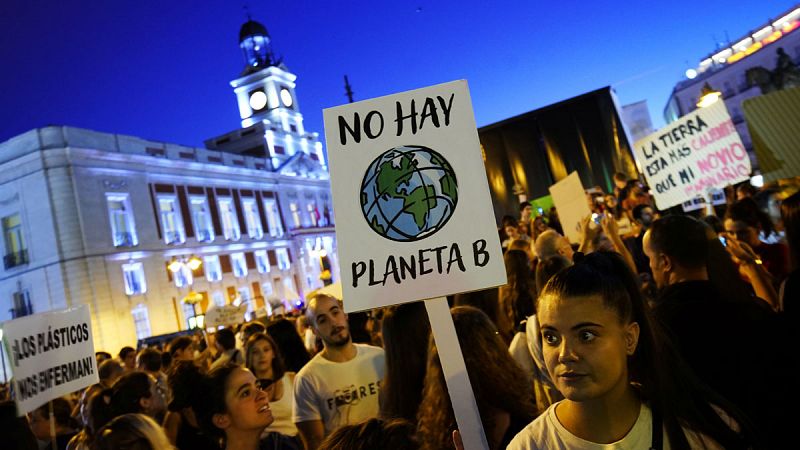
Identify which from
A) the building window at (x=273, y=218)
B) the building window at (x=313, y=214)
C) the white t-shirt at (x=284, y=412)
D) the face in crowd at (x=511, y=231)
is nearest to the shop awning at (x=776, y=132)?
the white t-shirt at (x=284, y=412)

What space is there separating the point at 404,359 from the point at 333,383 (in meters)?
0.82

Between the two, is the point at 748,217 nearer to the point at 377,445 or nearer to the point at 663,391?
the point at 663,391

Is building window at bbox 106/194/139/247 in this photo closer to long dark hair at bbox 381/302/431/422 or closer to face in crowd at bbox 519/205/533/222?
face in crowd at bbox 519/205/533/222

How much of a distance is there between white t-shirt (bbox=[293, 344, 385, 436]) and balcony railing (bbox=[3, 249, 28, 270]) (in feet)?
108

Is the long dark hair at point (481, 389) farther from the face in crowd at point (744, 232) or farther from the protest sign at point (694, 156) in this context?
the protest sign at point (694, 156)

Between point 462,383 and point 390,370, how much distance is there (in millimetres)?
989

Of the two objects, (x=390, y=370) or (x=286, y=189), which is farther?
(x=286, y=189)

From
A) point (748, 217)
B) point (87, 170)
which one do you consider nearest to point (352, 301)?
point (748, 217)

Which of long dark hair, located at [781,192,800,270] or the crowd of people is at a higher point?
long dark hair, located at [781,192,800,270]

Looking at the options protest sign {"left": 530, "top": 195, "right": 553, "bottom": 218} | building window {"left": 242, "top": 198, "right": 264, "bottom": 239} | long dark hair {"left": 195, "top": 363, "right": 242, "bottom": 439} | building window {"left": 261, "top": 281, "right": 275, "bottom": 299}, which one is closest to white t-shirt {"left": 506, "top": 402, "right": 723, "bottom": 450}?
long dark hair {"left": 195, "top": 363, "right": 242, "bottom": 439}

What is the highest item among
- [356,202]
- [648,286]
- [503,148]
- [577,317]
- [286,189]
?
[286,189]

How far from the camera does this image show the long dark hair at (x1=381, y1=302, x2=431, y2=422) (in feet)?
10.3

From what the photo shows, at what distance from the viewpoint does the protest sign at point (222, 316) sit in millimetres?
13586

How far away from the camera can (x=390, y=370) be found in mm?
3264
